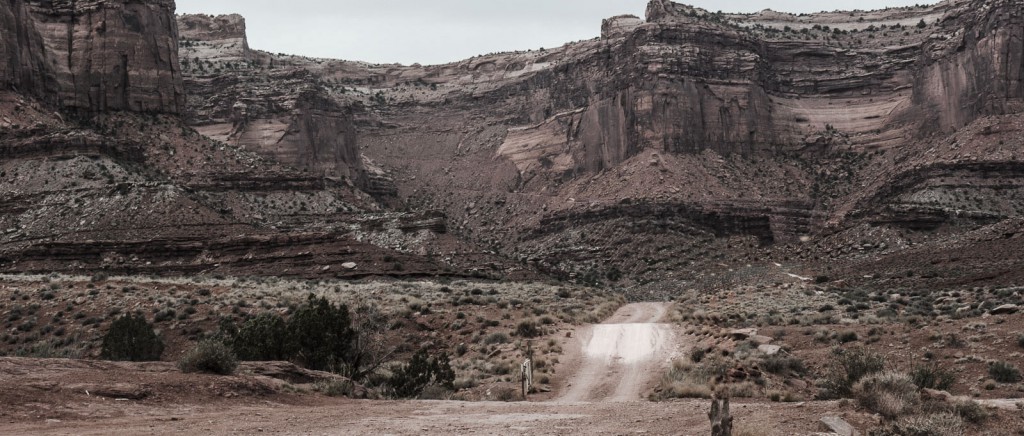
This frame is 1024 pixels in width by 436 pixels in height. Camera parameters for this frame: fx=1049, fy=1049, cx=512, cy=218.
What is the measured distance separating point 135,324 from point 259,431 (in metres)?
21.0

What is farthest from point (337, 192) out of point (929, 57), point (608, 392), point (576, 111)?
point (608, 392)

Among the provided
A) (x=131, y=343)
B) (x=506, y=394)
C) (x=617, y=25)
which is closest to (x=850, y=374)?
(x=506, y=394)

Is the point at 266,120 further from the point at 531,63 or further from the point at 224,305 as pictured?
the point at 224,305

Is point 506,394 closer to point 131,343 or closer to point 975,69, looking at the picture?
point 131,343

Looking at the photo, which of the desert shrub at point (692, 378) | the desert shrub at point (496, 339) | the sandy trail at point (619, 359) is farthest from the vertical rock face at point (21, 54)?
the desert shrub at point (692, 378)

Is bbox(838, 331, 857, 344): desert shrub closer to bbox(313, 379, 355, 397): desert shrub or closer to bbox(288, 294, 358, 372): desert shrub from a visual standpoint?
bbox(288, 294, 358, 372): desert shrub

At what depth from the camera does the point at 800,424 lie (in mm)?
16172

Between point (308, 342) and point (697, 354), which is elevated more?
point (308, 342)

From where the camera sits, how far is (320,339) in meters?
29.1

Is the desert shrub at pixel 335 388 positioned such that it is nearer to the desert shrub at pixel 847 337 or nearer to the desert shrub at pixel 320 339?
the desert shrub at pixel 320 339

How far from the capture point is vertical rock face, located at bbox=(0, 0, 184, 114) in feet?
290

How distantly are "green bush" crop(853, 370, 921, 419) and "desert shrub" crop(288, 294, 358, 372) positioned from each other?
49.2 ft

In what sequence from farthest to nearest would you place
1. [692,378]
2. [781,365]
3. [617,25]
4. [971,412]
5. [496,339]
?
[617,25] < [496,339] < [781,365] < [692,378] < [971,412]

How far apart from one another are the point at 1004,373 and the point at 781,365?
524 centimetres
